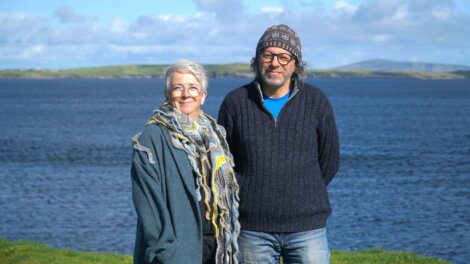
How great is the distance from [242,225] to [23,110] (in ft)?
319

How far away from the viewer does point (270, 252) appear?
230 inches

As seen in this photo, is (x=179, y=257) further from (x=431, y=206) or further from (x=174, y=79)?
(x=431, y=206)

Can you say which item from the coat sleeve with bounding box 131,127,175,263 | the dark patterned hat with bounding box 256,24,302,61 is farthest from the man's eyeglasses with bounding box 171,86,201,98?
the dark patterned hat with bounding box 256,24,302,61

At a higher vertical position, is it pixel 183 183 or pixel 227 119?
pixel 227 119

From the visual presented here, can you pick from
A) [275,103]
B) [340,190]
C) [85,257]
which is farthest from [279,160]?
[340,190]

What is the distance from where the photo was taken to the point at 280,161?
5.74 m

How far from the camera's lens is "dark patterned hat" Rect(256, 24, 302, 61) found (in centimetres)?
573

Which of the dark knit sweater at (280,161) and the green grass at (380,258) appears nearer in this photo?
the dark knit sweater at (280,161)

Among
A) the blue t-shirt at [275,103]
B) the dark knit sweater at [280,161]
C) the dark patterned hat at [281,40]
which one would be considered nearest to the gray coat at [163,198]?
the dark knit sweater at [280,161]

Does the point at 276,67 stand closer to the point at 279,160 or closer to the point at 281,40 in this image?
the point at 281,40

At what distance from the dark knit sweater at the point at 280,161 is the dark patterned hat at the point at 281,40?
12.3 inches

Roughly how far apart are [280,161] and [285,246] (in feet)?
2.13

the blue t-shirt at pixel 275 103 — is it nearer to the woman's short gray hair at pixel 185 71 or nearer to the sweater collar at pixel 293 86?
the sweater collar at pixel 293 86

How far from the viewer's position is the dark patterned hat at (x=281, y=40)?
5730 millimetres
